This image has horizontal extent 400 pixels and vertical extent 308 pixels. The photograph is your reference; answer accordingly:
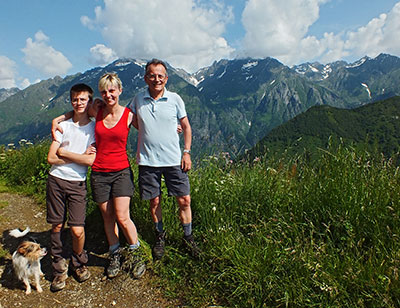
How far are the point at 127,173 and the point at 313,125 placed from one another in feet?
513

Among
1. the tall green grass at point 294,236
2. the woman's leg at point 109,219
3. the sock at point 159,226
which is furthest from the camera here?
the sock at point 159,226

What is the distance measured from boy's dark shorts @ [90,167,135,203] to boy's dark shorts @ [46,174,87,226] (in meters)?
0.23

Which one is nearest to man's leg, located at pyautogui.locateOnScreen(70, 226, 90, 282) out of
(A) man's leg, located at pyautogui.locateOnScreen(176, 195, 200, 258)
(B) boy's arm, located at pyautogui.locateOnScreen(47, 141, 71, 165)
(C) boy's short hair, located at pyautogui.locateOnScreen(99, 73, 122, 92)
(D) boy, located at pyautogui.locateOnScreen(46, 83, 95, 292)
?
(D) boy, located at pyautogui.locateOnScreen(46, 83, 95, 292)

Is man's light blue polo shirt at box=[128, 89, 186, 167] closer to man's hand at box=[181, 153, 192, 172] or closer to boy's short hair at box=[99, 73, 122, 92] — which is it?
man's hand at box=[181, 153, 192, 172]

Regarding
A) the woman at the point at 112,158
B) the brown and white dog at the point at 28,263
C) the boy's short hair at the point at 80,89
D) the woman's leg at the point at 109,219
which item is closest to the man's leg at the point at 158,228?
the woman at the point at 112,158

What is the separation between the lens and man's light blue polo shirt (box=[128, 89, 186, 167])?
11.3 feet

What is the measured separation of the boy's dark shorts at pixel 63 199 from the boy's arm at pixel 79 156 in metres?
0.31

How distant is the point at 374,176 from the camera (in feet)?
10.9

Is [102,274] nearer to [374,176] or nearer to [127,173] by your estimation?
[127,173]

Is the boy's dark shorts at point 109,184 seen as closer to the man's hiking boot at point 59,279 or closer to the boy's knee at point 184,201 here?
the boy's knee at point 184,201

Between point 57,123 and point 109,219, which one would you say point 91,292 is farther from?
point 57,123

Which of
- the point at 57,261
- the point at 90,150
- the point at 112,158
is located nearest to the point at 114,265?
the point at 57,261

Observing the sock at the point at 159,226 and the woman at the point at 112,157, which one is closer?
the woman at the point at 112,157

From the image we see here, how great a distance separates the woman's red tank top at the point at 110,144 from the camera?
3365 millimetres
